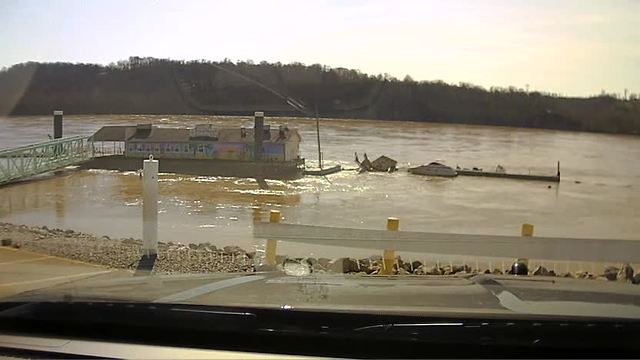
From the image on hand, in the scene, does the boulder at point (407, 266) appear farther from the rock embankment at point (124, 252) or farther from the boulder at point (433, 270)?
the rock embankment at point (124, 252)

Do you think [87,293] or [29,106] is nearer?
[87,293]

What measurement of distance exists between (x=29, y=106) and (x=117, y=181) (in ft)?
13.2

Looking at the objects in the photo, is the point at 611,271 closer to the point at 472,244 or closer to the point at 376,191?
the point at 472,244

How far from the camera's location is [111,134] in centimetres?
1548

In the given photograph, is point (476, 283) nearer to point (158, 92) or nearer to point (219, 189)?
point (158, 92)

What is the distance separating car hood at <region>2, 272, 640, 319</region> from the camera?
246 centimetres

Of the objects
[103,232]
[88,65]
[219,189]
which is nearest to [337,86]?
[219,189]

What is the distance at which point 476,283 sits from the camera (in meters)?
3.18

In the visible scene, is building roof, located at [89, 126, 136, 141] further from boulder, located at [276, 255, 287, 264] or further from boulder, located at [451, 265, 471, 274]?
boulder, located at [451, 265, 471, 274]

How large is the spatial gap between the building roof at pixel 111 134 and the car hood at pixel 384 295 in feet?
41.8

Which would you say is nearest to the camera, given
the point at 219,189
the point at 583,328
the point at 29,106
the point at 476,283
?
the point at 583,328

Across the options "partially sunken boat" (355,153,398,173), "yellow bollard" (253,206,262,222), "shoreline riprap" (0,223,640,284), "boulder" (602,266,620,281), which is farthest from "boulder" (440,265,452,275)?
"partially sunken boat" (355,153,398,173)

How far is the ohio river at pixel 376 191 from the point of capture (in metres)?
15.9

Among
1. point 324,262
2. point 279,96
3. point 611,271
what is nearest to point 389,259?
point 324,262
